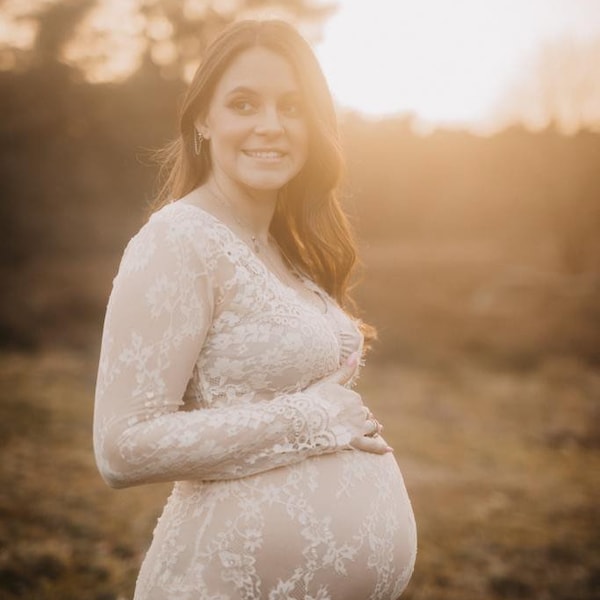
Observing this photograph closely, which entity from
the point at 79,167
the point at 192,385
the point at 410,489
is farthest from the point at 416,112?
the point at 192,385

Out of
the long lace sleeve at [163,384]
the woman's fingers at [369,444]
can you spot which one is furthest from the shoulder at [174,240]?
the woman's fingers at [369,444]

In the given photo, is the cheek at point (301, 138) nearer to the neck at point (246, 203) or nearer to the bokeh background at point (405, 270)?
the neck at point (246, 203)

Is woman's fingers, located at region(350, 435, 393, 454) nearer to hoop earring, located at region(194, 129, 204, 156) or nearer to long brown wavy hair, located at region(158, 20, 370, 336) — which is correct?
long brown wavy hair, located at region(158, 20, 370, 336)

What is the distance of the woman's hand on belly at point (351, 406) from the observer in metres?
1.91

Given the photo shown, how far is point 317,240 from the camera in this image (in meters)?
2.50

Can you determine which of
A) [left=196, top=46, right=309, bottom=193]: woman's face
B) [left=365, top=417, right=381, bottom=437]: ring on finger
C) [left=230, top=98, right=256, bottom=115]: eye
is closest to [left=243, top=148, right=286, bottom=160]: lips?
[left=196, top=46, right=309, bottom=193]: woman's face

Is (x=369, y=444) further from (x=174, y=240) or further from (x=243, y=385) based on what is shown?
(x=174, y=240)

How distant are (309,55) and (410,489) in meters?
5.05

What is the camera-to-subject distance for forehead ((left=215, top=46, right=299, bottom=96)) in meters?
1.97

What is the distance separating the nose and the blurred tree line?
462 inches

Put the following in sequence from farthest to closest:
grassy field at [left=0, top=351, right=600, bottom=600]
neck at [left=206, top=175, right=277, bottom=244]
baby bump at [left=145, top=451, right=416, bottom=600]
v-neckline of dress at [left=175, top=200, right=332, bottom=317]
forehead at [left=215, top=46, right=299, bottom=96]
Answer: grassy field at [left=0, top=351, right=600, bottom=600]
neck at [left=206, top=175, right=277, bottom=244]
forehead at [left=215, top=46, right=299, bottom=96]
v-neckline of dress at [left=175, top=200, right=332, bottom=317]
baby bump at [left=145, top=451, right=416, bottom=600]

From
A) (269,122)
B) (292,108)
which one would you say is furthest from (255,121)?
(292,108)

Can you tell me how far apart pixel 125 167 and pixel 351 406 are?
51.0 ft

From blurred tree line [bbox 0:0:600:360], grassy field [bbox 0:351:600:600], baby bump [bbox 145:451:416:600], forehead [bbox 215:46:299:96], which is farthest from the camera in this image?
blurred tree line [bbox 0:0:600:360]
